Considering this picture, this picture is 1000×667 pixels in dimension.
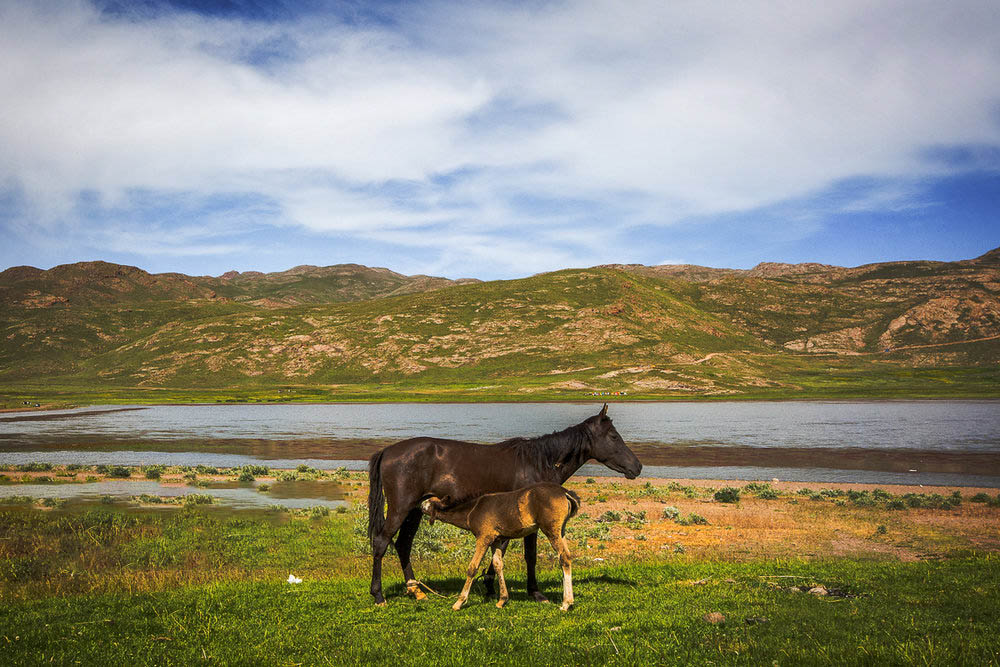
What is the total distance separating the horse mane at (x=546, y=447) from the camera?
12969mm

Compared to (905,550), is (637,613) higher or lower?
higher

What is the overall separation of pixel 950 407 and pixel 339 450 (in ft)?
353

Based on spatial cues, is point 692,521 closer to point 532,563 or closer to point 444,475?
point 532,563

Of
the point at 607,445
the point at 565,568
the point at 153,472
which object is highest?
the point at 607,445

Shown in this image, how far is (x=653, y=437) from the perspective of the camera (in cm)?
6950

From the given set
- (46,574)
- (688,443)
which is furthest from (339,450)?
(46,574)

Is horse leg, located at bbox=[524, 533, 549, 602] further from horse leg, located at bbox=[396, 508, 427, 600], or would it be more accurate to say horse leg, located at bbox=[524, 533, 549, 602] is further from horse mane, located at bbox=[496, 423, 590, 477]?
horse leg, located at bbox=[396, 508, 427, 600]

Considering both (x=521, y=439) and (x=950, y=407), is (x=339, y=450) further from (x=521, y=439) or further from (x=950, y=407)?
(x=950, y=407)

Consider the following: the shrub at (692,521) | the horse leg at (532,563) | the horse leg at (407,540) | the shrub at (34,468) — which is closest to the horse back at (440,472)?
the horse leg at (407,540)

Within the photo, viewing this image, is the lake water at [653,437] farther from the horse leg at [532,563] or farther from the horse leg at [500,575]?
the horse leg at [500,575]

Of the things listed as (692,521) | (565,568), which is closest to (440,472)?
(565,568)

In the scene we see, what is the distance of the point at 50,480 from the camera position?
36.1 meters

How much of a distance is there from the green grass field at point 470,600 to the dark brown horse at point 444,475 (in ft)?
3.42

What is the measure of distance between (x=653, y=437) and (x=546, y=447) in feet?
194
